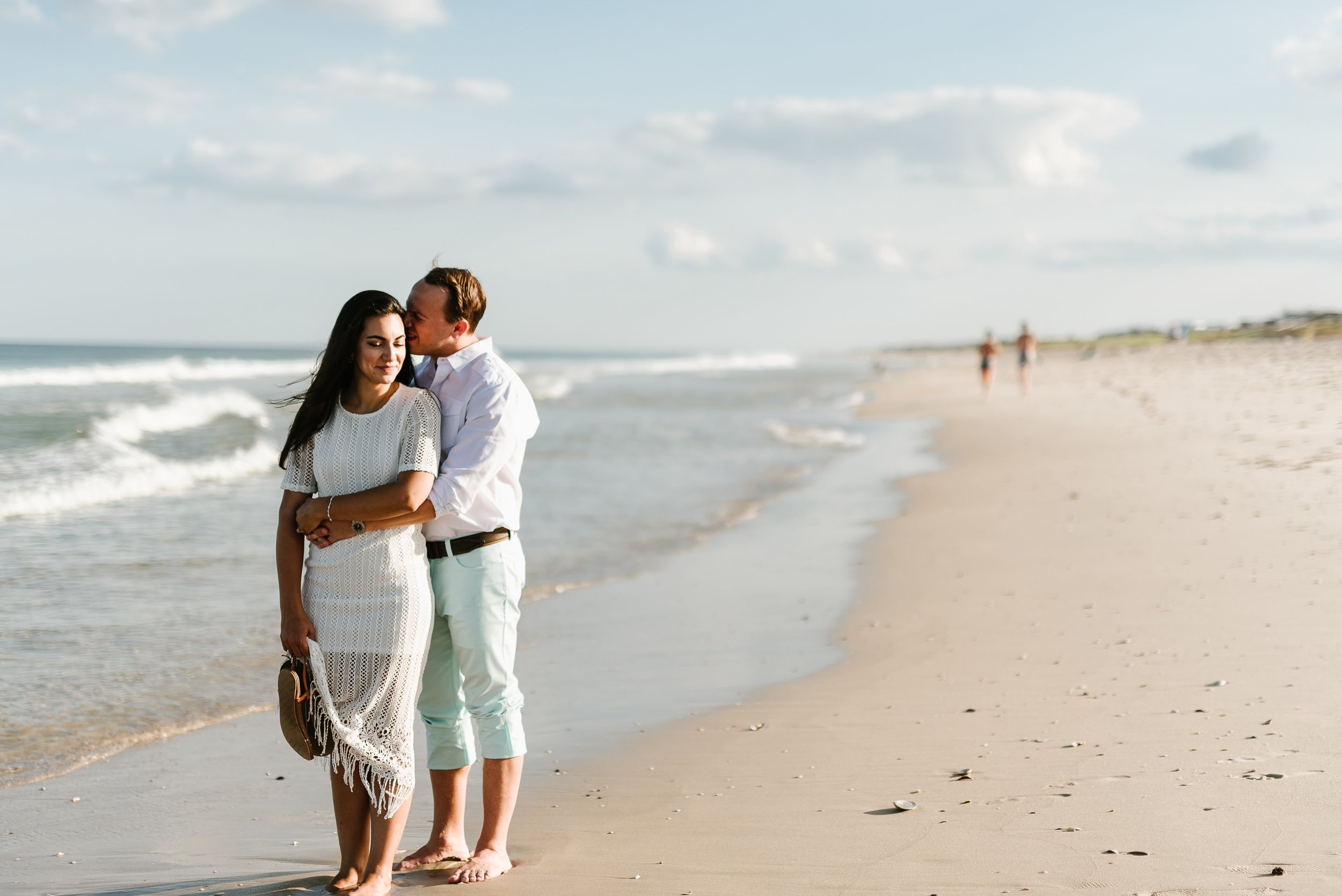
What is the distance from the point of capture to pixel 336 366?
307 centimetres

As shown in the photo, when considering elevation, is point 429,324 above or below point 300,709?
above

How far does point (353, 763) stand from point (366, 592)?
0.51 metres

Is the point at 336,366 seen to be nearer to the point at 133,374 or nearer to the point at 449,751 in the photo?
the point at 449,751

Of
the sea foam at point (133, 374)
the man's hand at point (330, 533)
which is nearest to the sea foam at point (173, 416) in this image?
the sea foam at point (133, 374)

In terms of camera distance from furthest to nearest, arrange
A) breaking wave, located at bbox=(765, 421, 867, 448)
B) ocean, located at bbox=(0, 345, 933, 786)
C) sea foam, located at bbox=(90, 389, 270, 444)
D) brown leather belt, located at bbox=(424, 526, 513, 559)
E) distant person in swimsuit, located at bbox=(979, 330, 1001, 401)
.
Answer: distant person in swimsuit, located at bbox=(979, 330, 1001, 401) → sea foam, located at bbox=(90, 389, 270, 444) → breaking wave, located at bbox=(765, 421, 867, 448) → ocean, located at bbox=(0, 345, 933, 786) → brown leather belt, located at bbox=(424, 526, 513, 559)

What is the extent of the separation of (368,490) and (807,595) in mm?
4877

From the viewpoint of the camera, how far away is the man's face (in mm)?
3275

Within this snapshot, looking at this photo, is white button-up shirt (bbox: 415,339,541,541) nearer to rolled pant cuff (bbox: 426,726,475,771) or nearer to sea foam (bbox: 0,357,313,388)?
rolled pant cuff (bbox: 426,726,475,771)

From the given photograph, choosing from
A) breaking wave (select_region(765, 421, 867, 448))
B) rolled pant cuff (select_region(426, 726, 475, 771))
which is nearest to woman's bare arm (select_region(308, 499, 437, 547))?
rolled pant cuff (select_region(426, 726, 475, 771))

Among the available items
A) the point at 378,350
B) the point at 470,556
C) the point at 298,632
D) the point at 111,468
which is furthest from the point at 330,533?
the point at 111,468

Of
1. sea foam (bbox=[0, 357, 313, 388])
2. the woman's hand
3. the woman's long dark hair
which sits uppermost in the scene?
sea foam (bbox=[0, 357, 313, 388])

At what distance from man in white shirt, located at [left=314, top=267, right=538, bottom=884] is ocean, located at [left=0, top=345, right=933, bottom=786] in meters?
1.19

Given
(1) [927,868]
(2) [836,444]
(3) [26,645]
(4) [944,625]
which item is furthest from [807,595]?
(2) [836,444]

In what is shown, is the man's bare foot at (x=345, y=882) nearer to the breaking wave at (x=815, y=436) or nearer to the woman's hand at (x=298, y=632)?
the woman's hand at (x=298, y=632)
